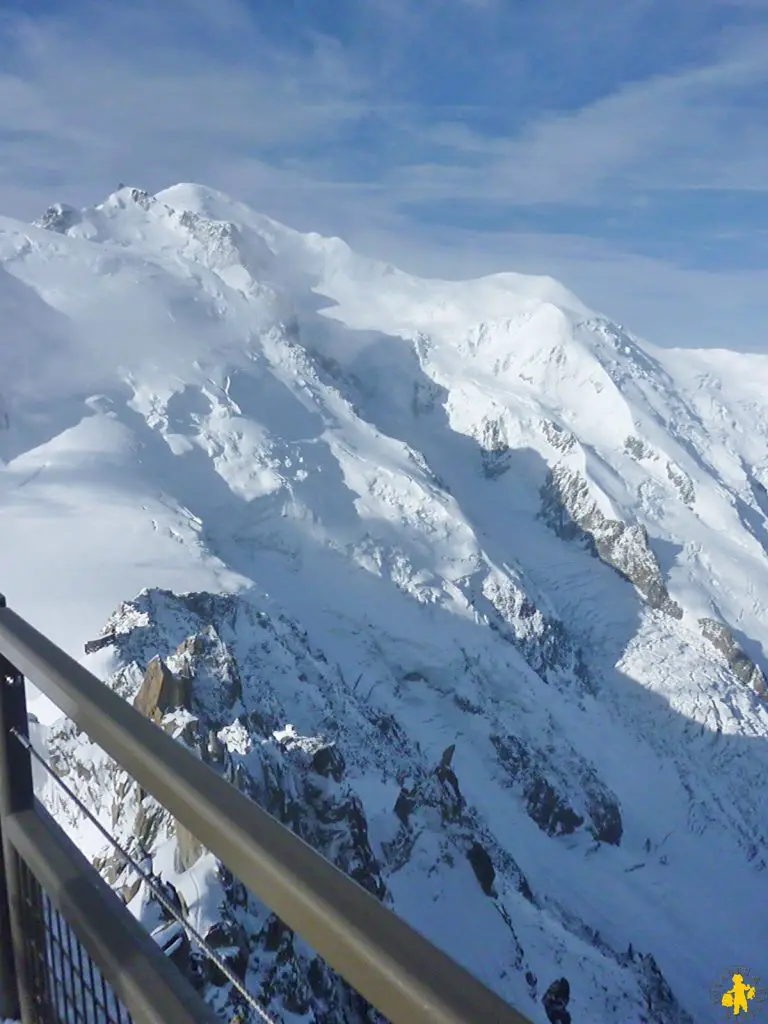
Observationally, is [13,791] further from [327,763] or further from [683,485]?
[683,485]

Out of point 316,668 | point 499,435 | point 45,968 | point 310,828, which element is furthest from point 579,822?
point 45,968

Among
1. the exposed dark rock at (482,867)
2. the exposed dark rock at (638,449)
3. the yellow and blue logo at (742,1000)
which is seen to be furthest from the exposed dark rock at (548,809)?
the exposed dark rock at (638,449)

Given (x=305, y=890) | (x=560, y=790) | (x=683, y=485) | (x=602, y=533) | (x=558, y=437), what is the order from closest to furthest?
(x=305, y=890)
(x=560, y=790)
(x=602, y=533)
(x=558, y=437)
(x=683, y=485)

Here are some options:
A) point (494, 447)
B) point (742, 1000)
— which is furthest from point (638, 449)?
point (742, 1000)

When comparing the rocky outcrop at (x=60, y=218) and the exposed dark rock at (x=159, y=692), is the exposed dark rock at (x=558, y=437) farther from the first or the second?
the exposed dark rock at (x=159, y=692)

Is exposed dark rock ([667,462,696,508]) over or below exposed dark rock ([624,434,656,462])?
below

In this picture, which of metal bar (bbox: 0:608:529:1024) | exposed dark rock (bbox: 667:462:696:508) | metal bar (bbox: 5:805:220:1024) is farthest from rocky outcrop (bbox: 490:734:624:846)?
metal bar (bbox: 0:608:529:1024)

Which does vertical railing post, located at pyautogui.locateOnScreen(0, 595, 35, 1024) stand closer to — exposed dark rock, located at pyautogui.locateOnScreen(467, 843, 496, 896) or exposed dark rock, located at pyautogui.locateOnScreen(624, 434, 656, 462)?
exposed dark rock, located at pyautogui.locateOnScreen(467, 843, 496, 896)

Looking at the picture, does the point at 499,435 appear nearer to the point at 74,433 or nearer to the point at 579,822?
the point at 579,822
